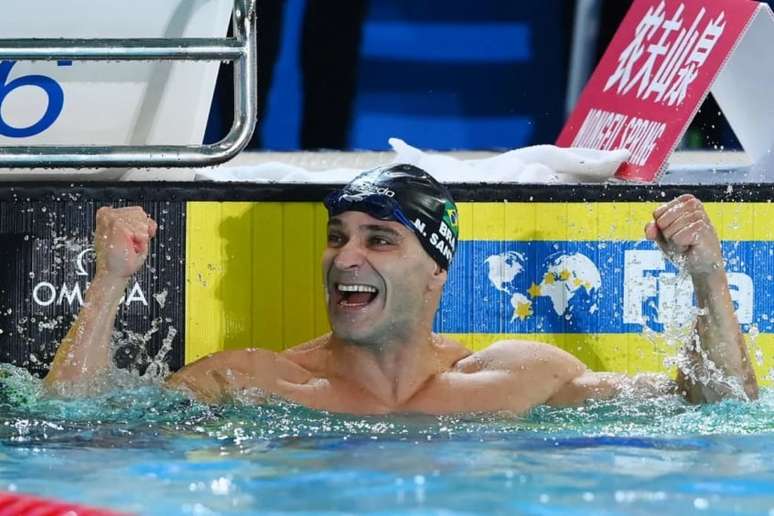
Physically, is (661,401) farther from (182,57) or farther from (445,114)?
(445,114)

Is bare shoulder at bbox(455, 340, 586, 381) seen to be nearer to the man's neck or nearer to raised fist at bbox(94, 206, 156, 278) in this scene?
the man's neck

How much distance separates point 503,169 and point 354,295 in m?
0.97

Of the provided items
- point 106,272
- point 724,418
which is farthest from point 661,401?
point 106,272

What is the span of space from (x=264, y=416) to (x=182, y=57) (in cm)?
83

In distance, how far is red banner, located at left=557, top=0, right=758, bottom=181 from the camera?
398 cm

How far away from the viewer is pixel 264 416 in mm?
3361

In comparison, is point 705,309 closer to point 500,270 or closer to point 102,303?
point 500,270

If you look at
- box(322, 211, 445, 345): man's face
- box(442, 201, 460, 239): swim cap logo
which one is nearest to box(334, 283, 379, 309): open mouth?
box(322, 211, 445, 345): man's face

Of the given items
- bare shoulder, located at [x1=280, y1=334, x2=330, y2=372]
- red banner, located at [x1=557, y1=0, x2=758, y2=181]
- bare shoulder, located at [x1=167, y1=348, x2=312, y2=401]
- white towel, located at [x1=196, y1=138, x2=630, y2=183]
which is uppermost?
red banner, located at [x1=557, y1=0, x2=758, y2=181]

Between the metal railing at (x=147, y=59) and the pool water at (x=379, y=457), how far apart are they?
532 millimetres

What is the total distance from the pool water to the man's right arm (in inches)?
2.5

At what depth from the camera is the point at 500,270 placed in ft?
12.8

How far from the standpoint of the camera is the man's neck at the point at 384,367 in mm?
3533

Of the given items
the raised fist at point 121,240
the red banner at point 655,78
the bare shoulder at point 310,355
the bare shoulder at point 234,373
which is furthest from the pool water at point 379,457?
the red banner at point 655,78
